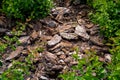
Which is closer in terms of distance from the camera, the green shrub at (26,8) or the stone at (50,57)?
the stone at (50,57)

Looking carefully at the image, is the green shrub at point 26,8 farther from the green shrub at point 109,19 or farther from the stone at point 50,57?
the green shrub at point 109,19

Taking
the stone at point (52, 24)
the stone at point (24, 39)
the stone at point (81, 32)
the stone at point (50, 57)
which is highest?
the stone at point (52, 24)

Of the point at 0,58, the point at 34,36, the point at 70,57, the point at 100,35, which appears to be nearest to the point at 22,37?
the point at 34,36

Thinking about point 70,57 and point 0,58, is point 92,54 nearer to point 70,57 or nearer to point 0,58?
point 70,57

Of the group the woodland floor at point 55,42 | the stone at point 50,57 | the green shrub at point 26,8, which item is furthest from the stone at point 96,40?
the green shrub at point 26,8

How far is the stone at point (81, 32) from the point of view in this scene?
20.3ft

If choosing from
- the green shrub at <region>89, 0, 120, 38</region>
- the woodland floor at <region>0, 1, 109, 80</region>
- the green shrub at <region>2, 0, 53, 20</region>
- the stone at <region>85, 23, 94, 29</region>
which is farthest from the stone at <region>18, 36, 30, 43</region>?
the green shrub at <region>89, 0, 120, 38</region>

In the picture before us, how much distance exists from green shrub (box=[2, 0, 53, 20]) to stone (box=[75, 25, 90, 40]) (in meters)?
0.79

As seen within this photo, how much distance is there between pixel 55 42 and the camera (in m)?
6.12

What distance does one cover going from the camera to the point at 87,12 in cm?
692

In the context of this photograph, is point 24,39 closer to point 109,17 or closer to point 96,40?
point 96,40

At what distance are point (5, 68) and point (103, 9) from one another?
226 centimetres

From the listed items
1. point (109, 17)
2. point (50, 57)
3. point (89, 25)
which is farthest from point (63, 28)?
point (109, 17)

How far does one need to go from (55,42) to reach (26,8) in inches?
39.8
